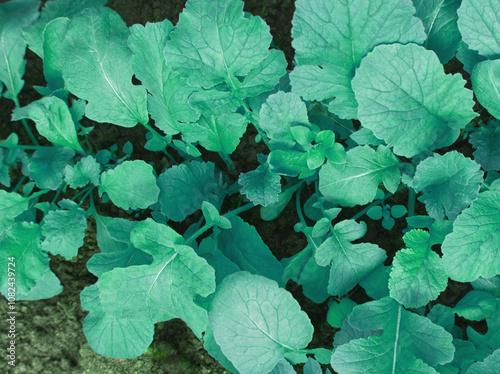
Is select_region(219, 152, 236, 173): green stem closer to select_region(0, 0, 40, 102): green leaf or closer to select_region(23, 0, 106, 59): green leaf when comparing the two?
select_region(23, 0, 106, 59): green leaf

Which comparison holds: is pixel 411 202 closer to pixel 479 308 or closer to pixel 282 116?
pixel 479 308

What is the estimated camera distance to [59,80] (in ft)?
4.25

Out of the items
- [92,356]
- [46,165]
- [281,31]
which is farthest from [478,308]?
[46,165]

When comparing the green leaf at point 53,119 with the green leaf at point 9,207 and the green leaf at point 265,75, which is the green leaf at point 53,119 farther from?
the green leaf at point 265,75

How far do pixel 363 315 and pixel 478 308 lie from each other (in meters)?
0.31

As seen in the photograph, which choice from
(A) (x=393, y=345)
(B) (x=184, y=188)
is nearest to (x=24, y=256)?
(B) (x=184, y=188)

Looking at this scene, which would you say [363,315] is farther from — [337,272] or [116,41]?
[116,41]

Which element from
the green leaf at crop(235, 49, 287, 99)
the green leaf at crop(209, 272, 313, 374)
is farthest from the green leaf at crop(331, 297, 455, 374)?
the green leaf at crop(235, 49, 287, 99)

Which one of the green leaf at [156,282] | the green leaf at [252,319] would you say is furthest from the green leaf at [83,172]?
the green leaf at [252,319]

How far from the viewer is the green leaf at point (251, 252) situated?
1.07 m

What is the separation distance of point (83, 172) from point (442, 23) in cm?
100

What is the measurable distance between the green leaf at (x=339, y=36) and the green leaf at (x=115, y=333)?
28.8 inches

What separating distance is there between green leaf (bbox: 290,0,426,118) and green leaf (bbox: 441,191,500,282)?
38 centimetres

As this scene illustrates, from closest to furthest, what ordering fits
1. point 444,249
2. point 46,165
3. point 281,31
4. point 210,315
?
point 444,249 → point 210,315 → point 46,165 → point 281,31
